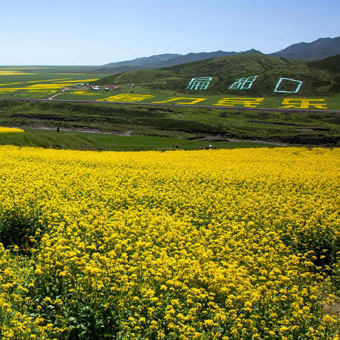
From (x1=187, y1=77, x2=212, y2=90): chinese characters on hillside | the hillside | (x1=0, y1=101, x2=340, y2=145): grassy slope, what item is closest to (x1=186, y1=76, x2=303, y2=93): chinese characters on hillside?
(x1=187, y1=77, x2=212, y2=90): chinese characters on hillside

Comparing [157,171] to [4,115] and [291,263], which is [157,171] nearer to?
[291,263]

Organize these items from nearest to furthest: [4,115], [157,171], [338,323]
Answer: [338,323]
[157,171]
[4,115]

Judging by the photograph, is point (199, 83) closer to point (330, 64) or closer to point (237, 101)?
point (237, 101)

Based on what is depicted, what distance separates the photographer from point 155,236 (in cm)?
1187

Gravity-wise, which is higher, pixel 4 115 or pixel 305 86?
pixel 305 86

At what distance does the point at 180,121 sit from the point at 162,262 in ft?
265

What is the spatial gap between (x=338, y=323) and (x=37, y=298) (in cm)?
670

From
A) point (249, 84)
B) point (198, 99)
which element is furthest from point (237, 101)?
point (249, 84)

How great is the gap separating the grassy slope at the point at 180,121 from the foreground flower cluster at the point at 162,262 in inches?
2146

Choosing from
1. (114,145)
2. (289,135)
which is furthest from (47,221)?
(289,135)

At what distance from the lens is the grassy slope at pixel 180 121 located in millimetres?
74438

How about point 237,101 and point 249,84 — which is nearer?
point 237,101

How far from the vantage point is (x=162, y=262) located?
361 inches

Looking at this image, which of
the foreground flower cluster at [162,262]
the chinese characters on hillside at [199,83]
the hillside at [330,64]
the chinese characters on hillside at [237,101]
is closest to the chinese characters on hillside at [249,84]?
the chinese characters on hillside at [199,83]
